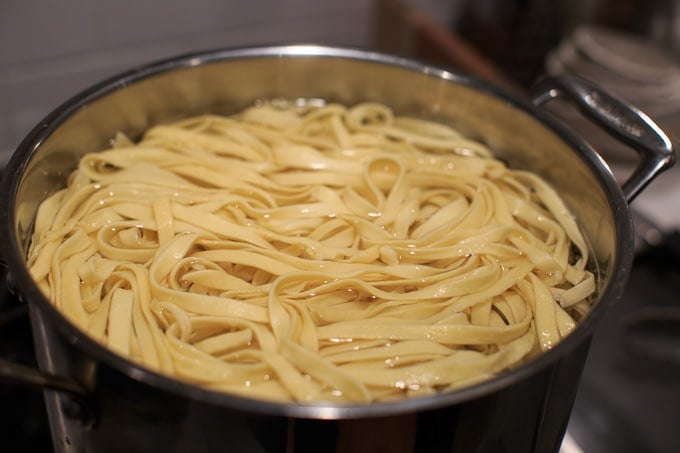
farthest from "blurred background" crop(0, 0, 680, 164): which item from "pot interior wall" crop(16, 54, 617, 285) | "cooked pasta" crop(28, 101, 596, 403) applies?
"cooked pasta" crop(28, 101, 596, 403)

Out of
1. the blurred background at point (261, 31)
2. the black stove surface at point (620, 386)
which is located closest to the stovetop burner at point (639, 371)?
the black stove surface at point (620, 386)

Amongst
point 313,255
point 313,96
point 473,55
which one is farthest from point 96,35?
point 313,255

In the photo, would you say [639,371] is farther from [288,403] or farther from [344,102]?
[288,403]

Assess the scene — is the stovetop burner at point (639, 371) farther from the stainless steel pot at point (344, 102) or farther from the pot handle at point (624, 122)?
the pot handle at point (624, 122)

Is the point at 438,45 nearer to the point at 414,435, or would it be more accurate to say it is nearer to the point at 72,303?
the point at 72,303

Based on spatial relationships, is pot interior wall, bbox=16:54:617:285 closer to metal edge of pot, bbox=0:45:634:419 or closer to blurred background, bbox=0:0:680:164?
→ metal edge of pot, bbox=0:45:634:419

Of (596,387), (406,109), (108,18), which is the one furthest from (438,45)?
(596,387)
